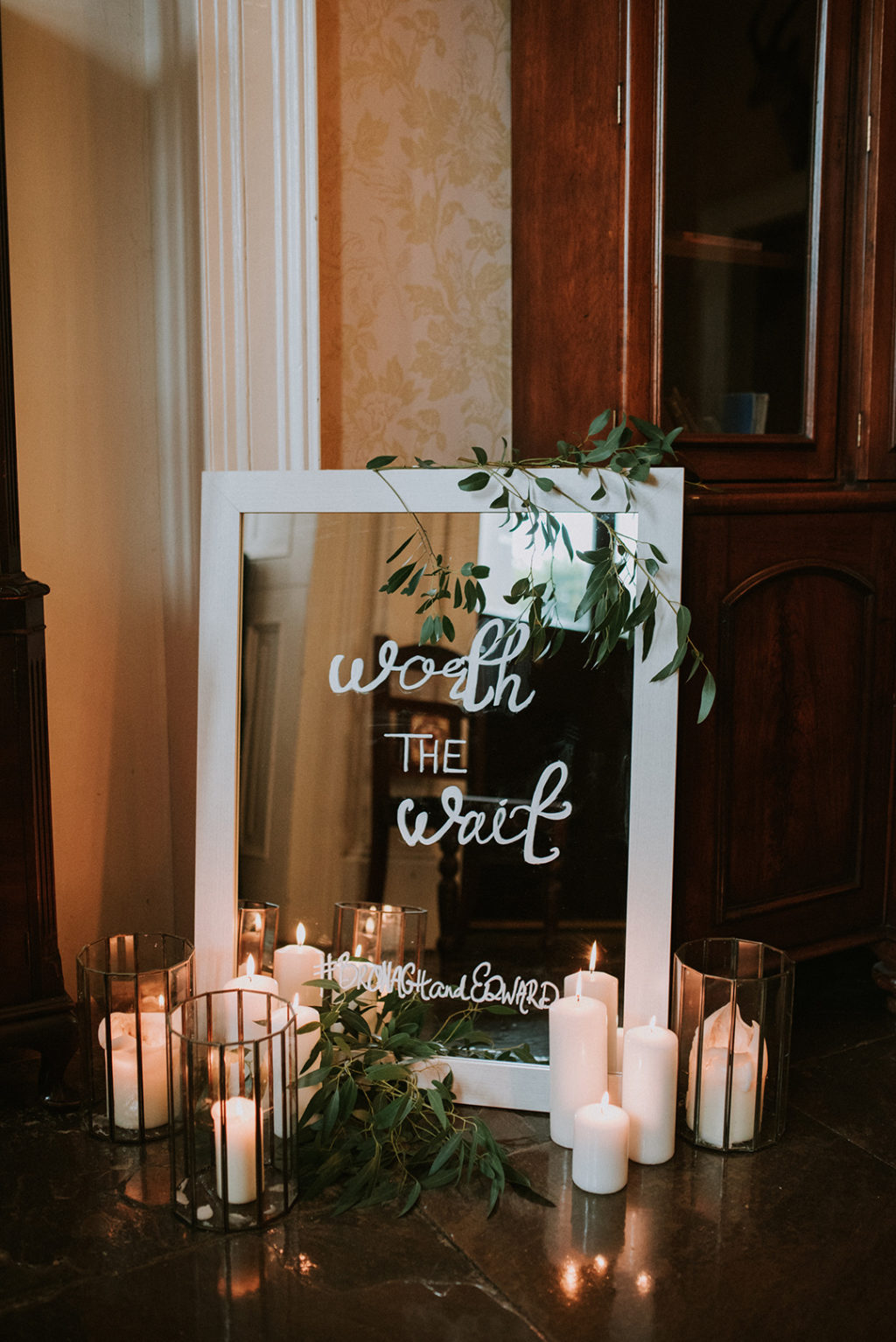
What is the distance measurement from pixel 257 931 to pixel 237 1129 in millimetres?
304

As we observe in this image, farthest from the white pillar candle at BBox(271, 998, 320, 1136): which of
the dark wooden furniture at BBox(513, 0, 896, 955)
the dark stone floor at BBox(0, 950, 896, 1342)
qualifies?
the dark wooden furniture at BBox(513, 0, 896, 955)

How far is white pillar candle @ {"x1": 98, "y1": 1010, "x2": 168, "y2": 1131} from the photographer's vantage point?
127 centimetres

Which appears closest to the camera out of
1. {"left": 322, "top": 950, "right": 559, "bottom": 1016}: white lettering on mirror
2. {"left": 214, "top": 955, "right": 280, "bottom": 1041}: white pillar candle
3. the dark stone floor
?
the dark stone floor

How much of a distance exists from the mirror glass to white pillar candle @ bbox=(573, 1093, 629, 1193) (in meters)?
0.16

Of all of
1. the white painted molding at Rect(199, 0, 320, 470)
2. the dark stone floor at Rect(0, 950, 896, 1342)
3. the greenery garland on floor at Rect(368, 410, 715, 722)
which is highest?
the white painted molding at Rect(199, 0, 320, 470)

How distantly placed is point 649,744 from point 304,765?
41cm

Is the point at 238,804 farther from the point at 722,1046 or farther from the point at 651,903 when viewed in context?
the point at 722,1046

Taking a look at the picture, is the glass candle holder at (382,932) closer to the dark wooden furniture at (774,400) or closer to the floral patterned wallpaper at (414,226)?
the dark wooden furniture at (774,400)

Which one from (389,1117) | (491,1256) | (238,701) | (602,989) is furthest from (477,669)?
(491,1256)

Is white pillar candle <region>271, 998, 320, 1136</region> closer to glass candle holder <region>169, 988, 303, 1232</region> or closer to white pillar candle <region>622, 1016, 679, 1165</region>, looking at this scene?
A: glass candle holder <region>169, 988, 303, 1232</region>

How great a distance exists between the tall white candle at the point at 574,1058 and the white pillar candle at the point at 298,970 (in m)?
0.29

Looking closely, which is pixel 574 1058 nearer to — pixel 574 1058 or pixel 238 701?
pixel 574 1058

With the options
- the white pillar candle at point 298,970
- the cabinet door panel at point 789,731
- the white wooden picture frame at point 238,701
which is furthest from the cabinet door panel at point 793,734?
the white pillar candle at point 298,970

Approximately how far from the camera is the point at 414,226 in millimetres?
1660
